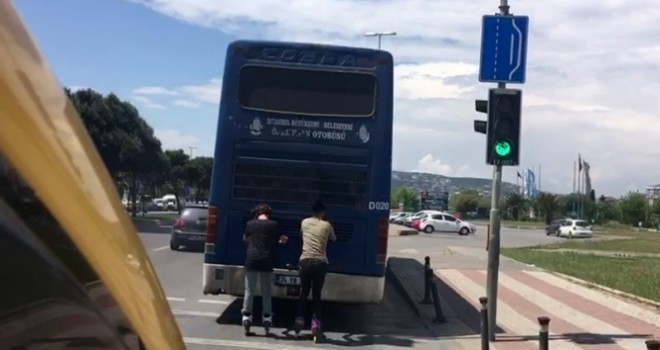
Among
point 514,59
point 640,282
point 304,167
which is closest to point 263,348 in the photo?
point 304,167

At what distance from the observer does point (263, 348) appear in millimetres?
10945

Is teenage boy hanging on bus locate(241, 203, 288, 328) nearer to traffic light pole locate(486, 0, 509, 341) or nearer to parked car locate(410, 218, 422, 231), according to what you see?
traffic light pole locate(486, 0, 509, 341)

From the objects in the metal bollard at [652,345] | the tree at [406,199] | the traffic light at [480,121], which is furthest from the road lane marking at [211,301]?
the tree at [406,199]

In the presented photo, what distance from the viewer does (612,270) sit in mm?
24750

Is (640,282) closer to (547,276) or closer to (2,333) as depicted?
(547,276)

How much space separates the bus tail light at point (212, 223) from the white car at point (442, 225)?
179 feet

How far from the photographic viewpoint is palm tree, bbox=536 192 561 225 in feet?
356

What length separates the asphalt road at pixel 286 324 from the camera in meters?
11.5

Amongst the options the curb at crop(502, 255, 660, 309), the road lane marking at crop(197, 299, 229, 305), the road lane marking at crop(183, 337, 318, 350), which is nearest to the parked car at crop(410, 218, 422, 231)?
the curb at crop(502, 255, 660, 309)

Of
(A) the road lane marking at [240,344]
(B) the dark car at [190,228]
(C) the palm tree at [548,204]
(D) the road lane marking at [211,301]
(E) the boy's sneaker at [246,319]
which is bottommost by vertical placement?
(A) the road lane marking at [240,344]

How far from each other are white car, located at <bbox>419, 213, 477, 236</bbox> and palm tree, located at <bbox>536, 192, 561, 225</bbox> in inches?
1658

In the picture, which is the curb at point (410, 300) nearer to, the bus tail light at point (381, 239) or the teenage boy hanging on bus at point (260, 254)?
the bus tail light at point (381, 239)

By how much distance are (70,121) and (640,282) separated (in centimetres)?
2112

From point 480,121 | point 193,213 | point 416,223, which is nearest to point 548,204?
point 416,223
